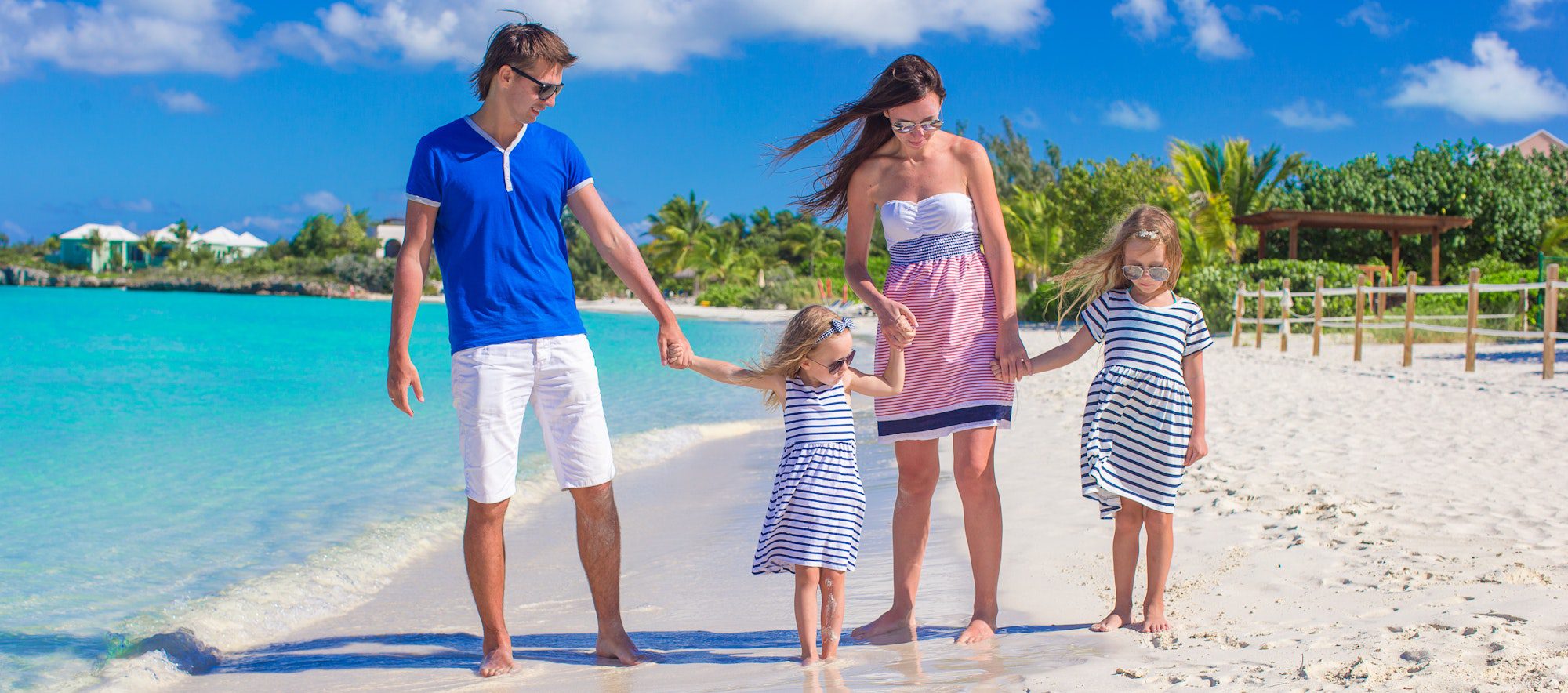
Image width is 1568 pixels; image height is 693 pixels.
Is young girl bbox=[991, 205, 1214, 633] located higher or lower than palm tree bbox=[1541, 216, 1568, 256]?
lower

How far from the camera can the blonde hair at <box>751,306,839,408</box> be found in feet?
10.5

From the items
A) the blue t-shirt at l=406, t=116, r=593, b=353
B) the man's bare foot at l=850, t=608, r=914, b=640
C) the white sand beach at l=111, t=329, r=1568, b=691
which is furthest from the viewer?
the man's bare foot at l=850, t=608, r=914, b=640

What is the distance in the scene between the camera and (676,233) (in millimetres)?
60469

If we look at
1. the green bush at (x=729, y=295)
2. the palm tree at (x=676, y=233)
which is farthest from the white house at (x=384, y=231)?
the green bush at (x=729, y=295)

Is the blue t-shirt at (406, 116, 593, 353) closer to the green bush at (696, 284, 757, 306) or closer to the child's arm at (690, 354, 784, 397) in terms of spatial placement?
the child's arm at (690, 354, 784, 397)

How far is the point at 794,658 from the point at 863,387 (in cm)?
84

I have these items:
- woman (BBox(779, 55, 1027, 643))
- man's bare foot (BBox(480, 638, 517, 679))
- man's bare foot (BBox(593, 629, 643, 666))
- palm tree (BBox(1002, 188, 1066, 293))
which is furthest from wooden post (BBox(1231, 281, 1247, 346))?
man's bare foot (BBox(480, 638, 517, 679))

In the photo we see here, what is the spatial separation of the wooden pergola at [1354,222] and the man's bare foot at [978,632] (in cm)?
1993

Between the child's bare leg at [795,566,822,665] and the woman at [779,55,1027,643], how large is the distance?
13.9 inches

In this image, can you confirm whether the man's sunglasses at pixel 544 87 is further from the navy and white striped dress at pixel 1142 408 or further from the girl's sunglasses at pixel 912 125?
the navy and white striped dress at pixel 1142 408

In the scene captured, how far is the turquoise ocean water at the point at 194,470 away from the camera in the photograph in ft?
16.1

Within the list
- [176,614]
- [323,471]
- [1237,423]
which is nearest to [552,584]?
[176,614]

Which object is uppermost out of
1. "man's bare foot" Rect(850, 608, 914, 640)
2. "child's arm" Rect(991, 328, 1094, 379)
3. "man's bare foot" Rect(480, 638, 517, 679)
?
"child's arm" Rect(991, 328, 1094, 379)

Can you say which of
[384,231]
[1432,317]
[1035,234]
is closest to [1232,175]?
[1035,234]
